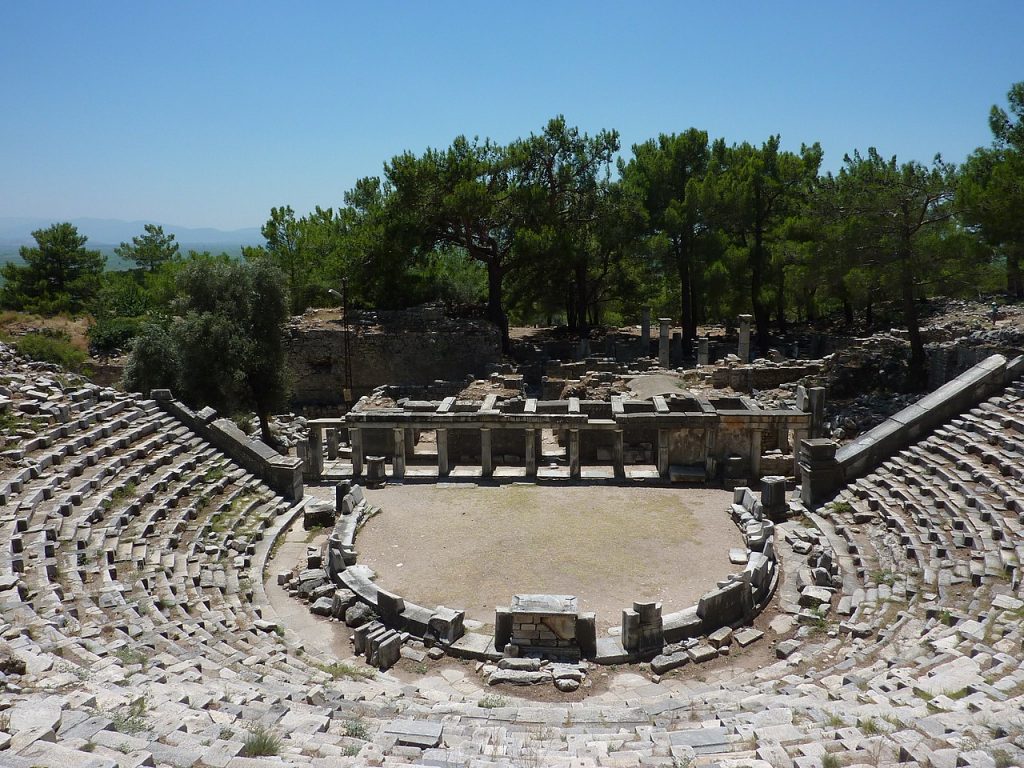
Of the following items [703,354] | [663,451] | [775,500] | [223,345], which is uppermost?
[223,345]

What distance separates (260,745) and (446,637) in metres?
5.41

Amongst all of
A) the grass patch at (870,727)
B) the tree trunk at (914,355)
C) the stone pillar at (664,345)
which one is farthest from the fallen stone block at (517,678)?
the stone pillar at (664,345)

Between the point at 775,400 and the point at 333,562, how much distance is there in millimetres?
16934

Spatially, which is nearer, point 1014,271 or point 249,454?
point 249,454

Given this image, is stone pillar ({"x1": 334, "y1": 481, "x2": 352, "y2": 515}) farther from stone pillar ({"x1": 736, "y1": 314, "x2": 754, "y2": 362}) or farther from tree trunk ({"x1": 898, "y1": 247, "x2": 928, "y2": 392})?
tree trunk ({"x1": 898, "y1": 247, "x2": 928, "y2": 392})

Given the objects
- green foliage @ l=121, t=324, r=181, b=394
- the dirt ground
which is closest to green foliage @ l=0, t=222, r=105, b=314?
green foliage @ l=121, t=324, r=181, b=394

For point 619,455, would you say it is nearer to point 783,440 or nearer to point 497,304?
point 783,440

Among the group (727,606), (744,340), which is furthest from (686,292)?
(727,606)

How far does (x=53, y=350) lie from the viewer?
28781 millimetres

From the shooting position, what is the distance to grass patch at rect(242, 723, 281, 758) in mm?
7380

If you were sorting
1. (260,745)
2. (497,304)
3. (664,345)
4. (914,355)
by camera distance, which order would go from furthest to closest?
(497,304) < (664,345) < (914,355) < (260,745)

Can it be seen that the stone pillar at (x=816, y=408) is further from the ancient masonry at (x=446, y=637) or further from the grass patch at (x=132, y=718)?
the grass patch at (x=132, y=718)

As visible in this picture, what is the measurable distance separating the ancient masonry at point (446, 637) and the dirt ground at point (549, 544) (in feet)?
3.90

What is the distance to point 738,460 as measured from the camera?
67.8 ft
